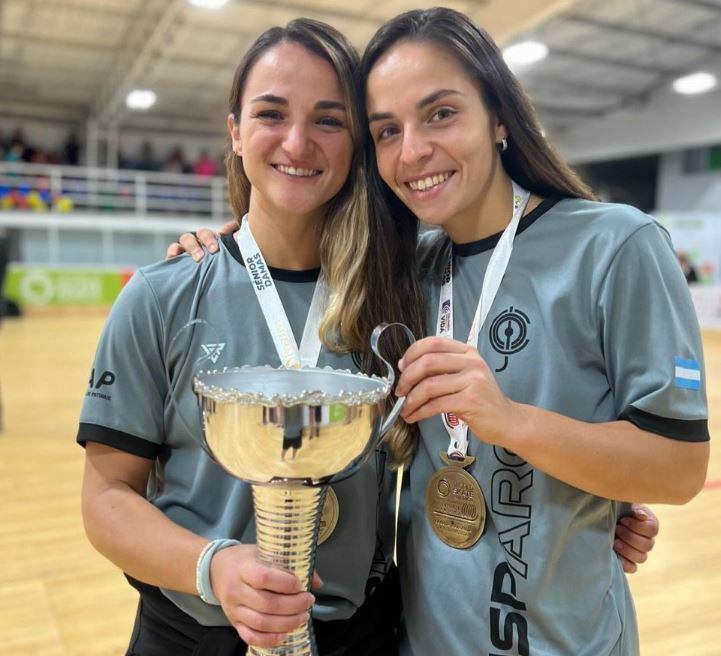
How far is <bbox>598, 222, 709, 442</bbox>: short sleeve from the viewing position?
1.06m

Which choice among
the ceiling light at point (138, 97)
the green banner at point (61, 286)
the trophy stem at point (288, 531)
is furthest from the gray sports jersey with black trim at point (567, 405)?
the ceiling light at point (138, 97)

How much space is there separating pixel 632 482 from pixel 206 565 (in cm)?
65

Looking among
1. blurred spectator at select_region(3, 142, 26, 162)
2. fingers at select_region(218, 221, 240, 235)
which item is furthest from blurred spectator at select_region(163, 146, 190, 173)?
fingers at select_region(218, 221, 240, 235)

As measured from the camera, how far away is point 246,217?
4.68 ft

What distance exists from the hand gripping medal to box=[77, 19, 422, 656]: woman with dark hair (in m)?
0.13

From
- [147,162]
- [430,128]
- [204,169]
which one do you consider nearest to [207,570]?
[430,128]

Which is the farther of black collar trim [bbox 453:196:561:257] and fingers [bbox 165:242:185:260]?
fingers [bbox 165:242:185:260]

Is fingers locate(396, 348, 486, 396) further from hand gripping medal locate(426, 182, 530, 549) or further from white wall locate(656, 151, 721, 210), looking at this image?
white wall locate(656, 151, 721, 210)

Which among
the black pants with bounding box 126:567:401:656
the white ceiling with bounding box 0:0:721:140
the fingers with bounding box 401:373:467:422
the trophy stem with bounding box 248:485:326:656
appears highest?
the white ceiling with bounding box 0:0:721:140

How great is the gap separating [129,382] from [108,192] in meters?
14.8

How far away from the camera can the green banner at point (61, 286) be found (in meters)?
12.9

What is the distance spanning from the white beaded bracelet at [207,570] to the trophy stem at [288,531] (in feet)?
0.34

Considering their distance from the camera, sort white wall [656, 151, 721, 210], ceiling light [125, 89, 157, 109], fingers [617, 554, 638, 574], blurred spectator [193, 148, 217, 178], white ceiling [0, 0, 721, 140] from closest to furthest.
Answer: fingers [617, 554, 638, 574] < white ceiling [0, 0, 721, 140] < ceiling light [125, 89, 157, 109] < white wall [656, 151, 721, 210] < blurred spectator [193, 148, 217, 178]

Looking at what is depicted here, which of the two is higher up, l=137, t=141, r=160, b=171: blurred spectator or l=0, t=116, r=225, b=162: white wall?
l=0, t=116, r=225, b=162: white wall
